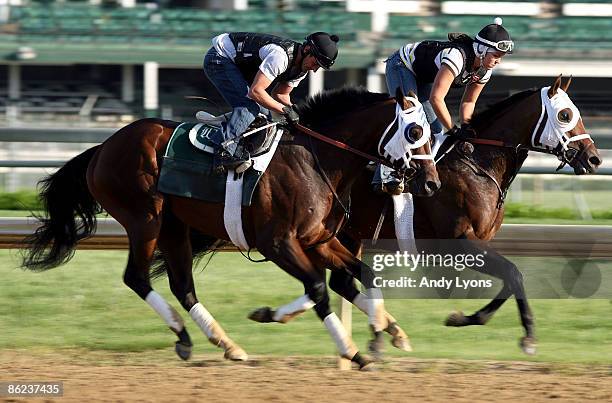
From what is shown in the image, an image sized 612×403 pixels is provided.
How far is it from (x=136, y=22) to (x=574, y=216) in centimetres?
1694

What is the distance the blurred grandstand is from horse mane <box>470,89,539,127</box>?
17.8m

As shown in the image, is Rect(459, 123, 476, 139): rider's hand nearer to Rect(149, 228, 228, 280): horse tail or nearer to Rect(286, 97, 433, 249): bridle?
Rect(286, 97, 433, 249): bridle

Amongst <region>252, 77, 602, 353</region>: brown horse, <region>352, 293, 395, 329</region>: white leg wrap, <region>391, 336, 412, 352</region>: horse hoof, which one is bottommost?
<region>391, 336, 412, 352</region>: horse hoof

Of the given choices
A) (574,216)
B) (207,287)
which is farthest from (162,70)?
(207,287)

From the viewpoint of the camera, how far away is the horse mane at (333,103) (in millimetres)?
6355

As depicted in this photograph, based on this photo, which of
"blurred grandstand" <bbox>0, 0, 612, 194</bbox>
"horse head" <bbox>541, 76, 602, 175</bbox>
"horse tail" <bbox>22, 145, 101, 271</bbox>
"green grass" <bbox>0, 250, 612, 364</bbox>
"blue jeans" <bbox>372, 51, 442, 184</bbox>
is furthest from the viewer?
"blurred grandstand" <bbox>0, 0, 612, 194</bbox>

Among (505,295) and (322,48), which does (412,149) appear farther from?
(505,295)

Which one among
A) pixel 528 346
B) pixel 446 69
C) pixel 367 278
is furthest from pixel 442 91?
pixel 528 346

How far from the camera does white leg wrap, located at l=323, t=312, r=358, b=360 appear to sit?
5.83 metres

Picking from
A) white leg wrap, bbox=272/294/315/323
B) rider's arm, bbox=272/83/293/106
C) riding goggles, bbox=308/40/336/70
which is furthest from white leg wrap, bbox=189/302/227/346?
riding goggles, bbox=308/40/336/70

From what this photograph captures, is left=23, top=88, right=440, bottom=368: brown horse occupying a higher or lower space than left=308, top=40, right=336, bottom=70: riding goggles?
lower

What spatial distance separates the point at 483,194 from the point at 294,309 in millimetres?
1350

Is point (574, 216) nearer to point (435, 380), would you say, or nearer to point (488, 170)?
point (488, 170)

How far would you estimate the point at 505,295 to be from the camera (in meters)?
6.25
